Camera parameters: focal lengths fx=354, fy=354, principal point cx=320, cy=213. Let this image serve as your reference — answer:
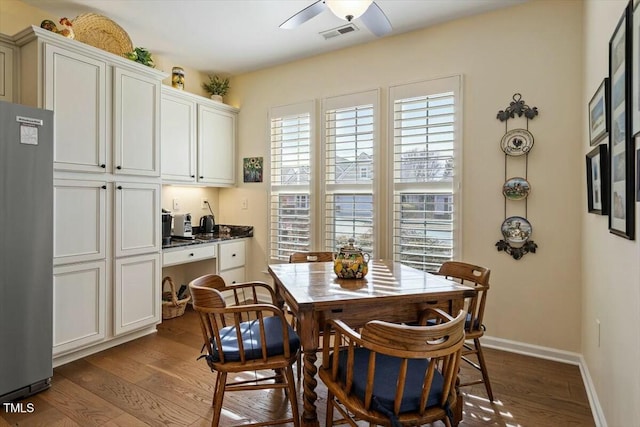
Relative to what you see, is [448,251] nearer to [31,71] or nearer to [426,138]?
[426,138]

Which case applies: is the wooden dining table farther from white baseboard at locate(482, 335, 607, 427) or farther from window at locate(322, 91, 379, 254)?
window at locate(322, 91, 379, 254)

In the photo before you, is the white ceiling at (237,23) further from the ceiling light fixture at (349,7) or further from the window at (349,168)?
the ceiling light fixture at (349,7)

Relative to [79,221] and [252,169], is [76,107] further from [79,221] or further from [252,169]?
[252,169]

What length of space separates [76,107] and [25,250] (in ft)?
3.67

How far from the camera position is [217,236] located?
4211 mm

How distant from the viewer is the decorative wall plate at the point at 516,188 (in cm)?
283

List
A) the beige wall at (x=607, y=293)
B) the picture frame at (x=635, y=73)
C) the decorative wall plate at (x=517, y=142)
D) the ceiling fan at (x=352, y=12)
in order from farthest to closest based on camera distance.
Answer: the decorative wall plate at (x=517, y=142), the ceiling fan at (x=352, y=12), the beige wall at (x=607, y=293), the picture frame at (x=635, y=73)

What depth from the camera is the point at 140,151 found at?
3.12m

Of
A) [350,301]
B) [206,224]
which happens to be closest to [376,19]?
[350,301]

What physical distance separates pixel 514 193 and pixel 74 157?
11.2ft

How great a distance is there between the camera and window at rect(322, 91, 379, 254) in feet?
11.6

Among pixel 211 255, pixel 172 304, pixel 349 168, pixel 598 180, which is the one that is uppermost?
pixel 349 168

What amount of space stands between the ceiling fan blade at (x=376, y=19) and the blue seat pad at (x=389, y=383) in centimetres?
198

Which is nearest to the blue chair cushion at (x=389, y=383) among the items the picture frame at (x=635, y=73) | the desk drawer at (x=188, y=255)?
the picture frame at (x=635, y=73)
